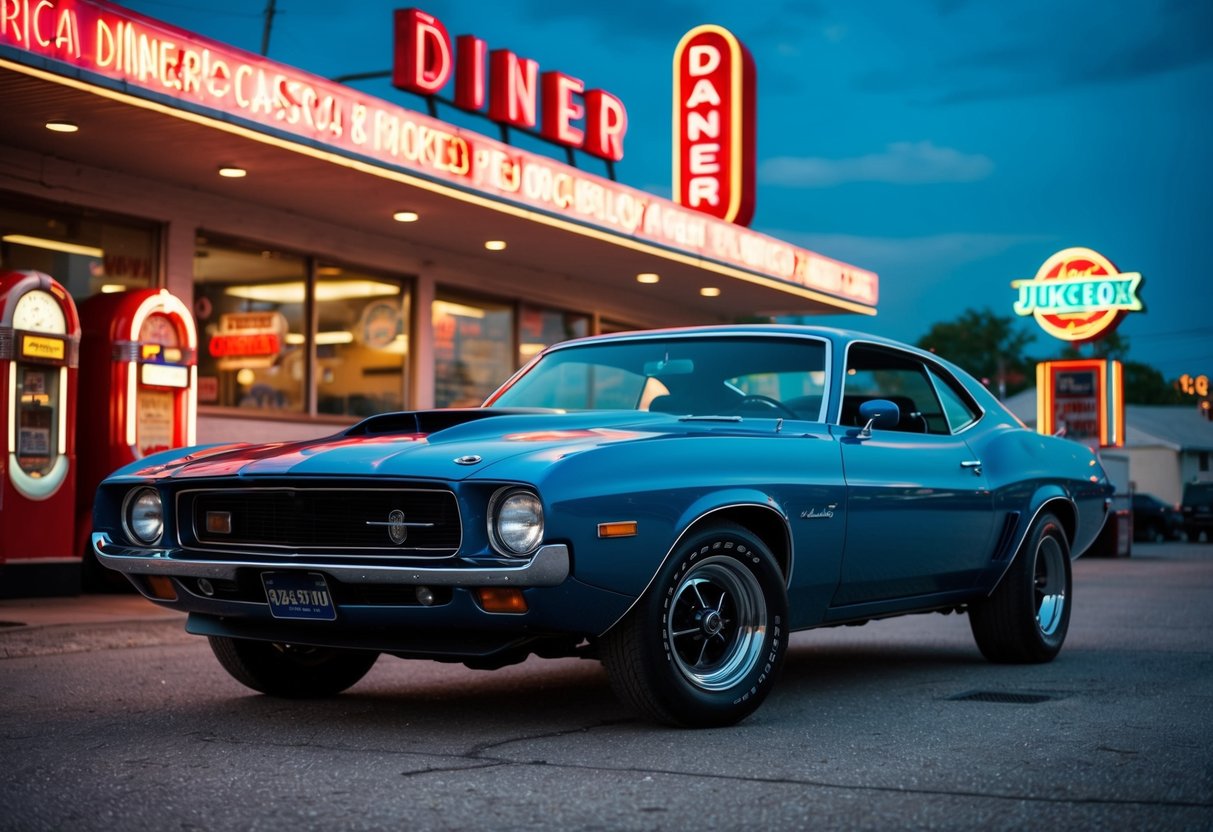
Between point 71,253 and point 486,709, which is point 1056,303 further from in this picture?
point 486,709

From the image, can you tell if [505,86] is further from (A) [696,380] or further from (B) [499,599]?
(B) [499,599]

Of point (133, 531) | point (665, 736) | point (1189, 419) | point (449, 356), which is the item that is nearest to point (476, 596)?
point (665, 736)

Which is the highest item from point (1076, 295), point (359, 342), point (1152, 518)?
point (1076, 295)

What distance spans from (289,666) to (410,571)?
62.4 inches

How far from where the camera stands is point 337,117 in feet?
42.0

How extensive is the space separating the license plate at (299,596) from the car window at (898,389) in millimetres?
2479

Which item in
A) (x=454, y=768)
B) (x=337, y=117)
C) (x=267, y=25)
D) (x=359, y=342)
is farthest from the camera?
(x=267, y=25)

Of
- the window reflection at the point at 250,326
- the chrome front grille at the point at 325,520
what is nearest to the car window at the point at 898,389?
the chrome front grille at the point at 325,520

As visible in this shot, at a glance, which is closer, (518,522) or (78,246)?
(518,522)

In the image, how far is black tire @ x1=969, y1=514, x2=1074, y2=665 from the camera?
742cm

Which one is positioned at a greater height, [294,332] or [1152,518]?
[294,332]

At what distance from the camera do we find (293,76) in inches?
489

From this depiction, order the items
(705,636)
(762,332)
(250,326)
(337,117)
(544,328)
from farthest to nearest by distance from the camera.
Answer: (544,328)
(250,326)
(337,117)
(762,332)
(705,636)

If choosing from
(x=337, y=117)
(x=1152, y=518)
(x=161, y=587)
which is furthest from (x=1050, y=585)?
(x=1152, y=518)
